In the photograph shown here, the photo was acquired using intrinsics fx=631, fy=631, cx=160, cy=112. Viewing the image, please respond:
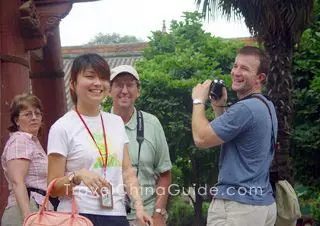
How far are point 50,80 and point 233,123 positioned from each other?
4.19 m

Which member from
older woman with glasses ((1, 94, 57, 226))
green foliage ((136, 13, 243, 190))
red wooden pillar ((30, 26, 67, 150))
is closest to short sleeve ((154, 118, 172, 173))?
older woman with glasses ((1, 94, 57, 226))

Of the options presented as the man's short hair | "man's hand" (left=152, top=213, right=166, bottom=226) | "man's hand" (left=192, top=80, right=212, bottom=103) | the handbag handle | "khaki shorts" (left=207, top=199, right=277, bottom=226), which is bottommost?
"man's hand" (left=152, top=213, right=166, bottom=226)

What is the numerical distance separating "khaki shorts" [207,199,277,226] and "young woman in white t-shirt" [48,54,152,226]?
1.58 ft

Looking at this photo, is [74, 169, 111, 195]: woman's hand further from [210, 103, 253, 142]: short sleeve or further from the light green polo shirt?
the light green polo shirt

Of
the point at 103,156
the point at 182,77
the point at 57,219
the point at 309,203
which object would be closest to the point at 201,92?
the point at 103,156

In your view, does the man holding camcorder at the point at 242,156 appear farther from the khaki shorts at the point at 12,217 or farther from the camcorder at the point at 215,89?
the khaki shorts at the point at 12,217

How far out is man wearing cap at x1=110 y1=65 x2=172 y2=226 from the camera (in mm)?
4328

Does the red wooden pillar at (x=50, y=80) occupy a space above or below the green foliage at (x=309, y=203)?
above

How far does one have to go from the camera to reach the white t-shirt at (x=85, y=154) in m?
3.14

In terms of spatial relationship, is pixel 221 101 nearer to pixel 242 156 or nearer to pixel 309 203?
pixel 242 156

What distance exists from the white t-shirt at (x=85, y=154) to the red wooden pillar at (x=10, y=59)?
194 centimetres

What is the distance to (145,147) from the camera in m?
4.36

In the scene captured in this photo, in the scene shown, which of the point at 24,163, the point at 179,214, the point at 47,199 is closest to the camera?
the point at 47,199

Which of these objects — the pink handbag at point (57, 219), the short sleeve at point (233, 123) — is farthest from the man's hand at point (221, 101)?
the pink handbag at point (57, 219)
